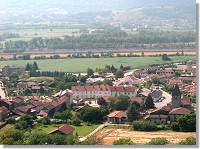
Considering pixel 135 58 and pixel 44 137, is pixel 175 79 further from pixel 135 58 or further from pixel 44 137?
pixel 44 137

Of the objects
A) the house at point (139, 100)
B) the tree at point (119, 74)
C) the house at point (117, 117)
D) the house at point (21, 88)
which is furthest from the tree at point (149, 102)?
the tree at point (119, 74)

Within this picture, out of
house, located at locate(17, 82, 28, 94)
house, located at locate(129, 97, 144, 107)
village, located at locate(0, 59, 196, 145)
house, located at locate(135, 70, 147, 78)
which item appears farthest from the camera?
house, located at locate(135, 70, 147, 78)

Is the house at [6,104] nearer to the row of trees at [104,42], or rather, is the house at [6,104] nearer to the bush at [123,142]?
the bush at [123,142]

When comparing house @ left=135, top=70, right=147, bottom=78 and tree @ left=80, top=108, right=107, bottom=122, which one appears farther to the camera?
house @ left=135, top=70, right=147, bottom=78

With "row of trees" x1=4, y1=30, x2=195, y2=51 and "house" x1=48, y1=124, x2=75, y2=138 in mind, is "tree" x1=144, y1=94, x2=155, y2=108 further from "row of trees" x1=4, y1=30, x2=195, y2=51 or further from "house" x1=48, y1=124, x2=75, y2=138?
"row of trees" x1=4, y1=30, x2=195, y2=51

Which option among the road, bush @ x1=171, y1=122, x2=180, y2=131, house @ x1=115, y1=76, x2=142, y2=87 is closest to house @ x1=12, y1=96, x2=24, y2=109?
the road

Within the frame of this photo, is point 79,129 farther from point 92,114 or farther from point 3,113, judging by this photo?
point 3,113

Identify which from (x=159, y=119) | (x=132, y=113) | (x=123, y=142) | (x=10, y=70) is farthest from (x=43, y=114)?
(x=10, y=70)
